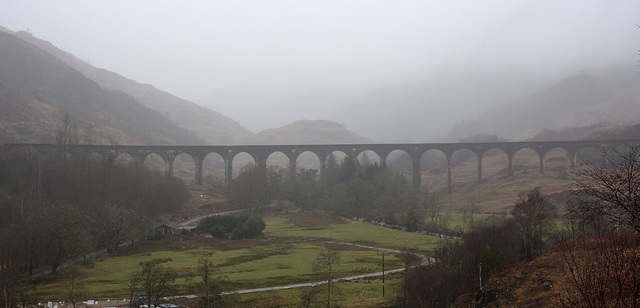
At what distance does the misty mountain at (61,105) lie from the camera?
404ft

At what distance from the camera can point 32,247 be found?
36062 millimetres

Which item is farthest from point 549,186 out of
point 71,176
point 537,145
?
point 71,176

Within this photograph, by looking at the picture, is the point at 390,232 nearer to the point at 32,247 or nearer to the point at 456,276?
the point at 456,276

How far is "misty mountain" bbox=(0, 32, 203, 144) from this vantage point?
12306cm

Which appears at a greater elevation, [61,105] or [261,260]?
[61,105]

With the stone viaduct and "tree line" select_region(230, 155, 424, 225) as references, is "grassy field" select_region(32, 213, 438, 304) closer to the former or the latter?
"tree line" select_region(230, 155, 424, 225)

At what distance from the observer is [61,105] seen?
145500 millimetres

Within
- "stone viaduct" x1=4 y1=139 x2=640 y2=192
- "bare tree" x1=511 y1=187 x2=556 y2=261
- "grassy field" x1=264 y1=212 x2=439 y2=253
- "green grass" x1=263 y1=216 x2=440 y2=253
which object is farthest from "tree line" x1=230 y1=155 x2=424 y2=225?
"bare tree" x1=511 y1=187 x2=556 y2=261

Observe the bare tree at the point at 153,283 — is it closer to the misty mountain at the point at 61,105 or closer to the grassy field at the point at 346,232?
the grassy field at the point at 346,232

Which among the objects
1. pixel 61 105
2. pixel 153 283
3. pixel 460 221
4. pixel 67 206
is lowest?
pixel 460 221

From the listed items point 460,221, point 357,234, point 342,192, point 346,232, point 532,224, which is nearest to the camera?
point 532,224

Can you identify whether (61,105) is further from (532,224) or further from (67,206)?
(532,224)

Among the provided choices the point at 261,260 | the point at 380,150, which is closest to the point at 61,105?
the point at 380,150

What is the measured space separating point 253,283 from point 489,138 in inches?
5538
